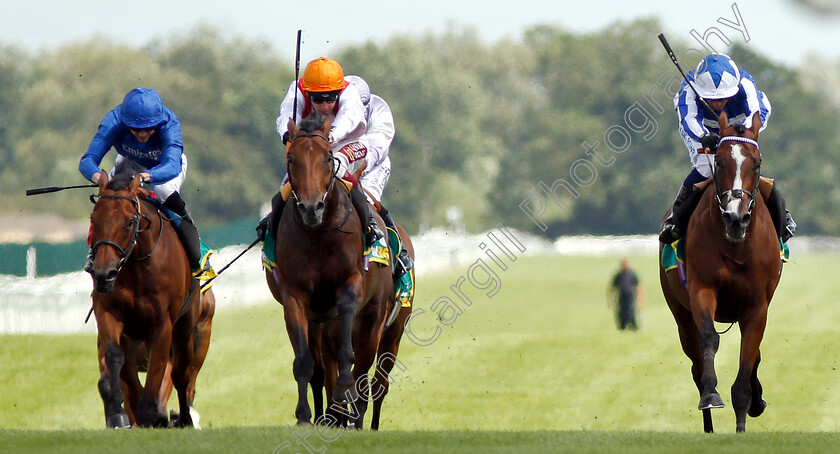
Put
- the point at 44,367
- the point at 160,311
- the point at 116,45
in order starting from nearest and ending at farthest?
the point at 160,311, the point at 44,367, the point at 116,45

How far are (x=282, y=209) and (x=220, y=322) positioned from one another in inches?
643

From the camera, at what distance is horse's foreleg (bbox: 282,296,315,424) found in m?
8.22

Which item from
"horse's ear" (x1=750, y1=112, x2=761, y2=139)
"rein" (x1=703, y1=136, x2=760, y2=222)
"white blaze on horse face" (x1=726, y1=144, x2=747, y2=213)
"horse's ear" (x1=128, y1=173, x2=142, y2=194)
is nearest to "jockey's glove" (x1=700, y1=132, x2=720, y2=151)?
"rein" (x1=703, y1=136, x2=760, y2=222)

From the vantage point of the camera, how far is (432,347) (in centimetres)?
2012

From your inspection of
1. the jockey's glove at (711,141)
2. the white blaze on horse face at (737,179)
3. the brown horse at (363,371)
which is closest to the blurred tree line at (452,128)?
the brown horse at (363,371)

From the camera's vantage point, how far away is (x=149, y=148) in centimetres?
945

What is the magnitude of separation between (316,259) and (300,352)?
0.67 metres

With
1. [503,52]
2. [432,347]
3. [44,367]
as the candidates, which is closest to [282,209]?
[44,367]

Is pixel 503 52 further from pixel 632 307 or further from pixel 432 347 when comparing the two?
pixel 432 347

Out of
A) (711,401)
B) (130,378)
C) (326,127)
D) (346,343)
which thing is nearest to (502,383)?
(130,378)

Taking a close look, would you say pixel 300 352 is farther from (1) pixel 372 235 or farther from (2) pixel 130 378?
(2) pixel 130 378

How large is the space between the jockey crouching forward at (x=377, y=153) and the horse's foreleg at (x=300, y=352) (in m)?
1.58

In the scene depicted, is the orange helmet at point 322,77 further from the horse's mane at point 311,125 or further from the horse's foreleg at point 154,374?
the horse's foreleg at point 154,374

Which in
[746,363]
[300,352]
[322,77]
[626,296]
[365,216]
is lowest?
[626,296]
